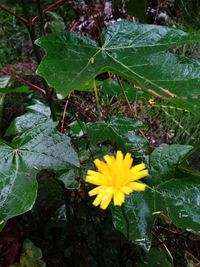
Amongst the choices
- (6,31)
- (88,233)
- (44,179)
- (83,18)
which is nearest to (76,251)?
(88,233)

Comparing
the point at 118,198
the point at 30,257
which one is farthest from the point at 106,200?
the point at 30,257

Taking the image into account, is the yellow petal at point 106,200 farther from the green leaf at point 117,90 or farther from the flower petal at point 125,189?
the green leaf at point 117,90

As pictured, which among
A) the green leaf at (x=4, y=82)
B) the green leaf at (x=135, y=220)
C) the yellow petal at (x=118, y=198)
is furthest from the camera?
the green leaf at (x=4, y=82)

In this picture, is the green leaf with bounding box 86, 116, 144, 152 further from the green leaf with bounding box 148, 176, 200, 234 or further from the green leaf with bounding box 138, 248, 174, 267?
the green leaf with bounding box 138, 248, 174, 267

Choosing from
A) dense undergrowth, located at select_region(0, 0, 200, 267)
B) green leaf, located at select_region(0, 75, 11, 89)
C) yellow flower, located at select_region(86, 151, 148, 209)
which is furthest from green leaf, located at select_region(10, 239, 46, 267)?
green leaf, located at select_region(0, 75, 11, 89)

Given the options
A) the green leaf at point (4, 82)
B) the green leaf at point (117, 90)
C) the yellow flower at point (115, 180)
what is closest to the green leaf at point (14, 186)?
the yellow flower at point (115, 180)

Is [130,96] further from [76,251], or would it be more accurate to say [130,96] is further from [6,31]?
[6,31]
